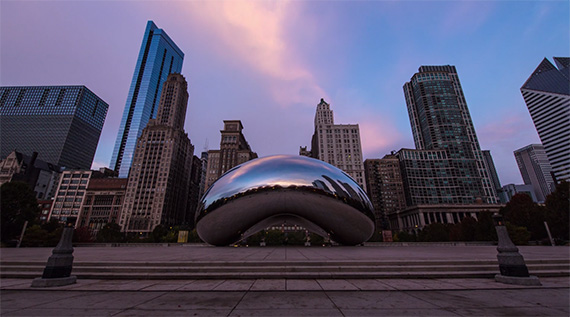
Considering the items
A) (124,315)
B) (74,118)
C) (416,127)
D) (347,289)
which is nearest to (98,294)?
(124,315)

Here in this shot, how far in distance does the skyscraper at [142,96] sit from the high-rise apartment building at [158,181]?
59.4 meters

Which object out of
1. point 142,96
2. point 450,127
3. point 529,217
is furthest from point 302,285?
point 142,96

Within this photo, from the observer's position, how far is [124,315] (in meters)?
3.25

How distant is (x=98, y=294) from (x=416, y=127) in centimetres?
17678

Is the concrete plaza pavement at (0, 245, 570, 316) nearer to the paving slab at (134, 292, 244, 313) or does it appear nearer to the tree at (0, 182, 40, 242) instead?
the paving slab at (134, 292, 244, 313)

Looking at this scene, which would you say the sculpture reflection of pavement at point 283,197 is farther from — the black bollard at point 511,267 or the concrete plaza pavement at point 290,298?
the black bollard at point 511,267

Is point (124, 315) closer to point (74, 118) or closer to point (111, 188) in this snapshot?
point (111, 188)

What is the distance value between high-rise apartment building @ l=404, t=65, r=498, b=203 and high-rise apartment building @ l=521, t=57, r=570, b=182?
26.6 meters

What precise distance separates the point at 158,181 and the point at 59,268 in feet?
368

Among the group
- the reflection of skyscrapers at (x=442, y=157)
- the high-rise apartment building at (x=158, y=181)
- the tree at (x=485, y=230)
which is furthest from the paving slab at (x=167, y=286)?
the reflection of skyscrapers at (x=442, y=157)

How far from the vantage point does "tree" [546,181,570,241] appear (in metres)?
32.4

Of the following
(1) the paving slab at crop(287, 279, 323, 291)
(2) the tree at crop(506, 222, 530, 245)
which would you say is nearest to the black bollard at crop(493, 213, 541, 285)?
(1) the paving slab at crop(287, 279, 323, 291)

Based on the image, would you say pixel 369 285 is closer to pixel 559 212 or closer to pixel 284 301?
pixel 284 301

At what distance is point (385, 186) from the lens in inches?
4897
